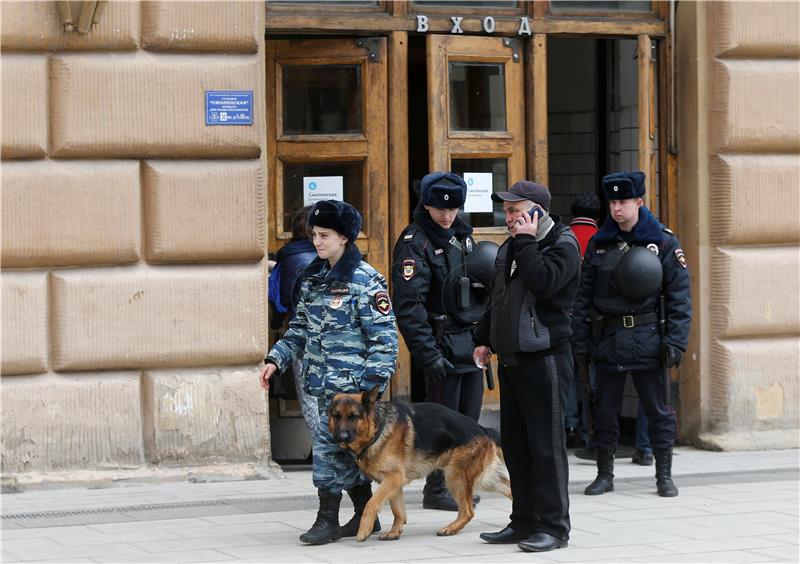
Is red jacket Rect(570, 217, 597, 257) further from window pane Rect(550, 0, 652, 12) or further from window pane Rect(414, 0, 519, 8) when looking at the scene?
window pane Rect(414, 0, 519, 8)

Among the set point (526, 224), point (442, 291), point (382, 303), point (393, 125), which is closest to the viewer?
point (526, 224)

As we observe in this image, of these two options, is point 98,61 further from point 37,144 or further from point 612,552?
point 612,552

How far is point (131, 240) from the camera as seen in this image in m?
8.93

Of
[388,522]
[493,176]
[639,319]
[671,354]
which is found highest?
[493,176]

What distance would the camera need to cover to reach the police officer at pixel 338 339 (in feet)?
23.7

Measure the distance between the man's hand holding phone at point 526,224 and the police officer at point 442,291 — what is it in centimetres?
120

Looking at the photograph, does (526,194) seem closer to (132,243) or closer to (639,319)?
(639,319)

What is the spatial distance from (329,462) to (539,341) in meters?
1.20

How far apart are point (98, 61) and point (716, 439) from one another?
4.89m

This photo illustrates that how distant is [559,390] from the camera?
23.1 ft

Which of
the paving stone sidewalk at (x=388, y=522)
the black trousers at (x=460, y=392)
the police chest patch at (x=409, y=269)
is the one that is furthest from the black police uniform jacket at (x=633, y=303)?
the police chest patch at (x=409, y=269)

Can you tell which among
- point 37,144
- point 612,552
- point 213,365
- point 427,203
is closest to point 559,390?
point 612,552

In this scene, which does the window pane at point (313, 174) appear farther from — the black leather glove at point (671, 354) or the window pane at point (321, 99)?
the black leather glove at point (671, 354)

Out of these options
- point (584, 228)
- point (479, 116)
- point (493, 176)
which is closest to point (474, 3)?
point (479, 116)
